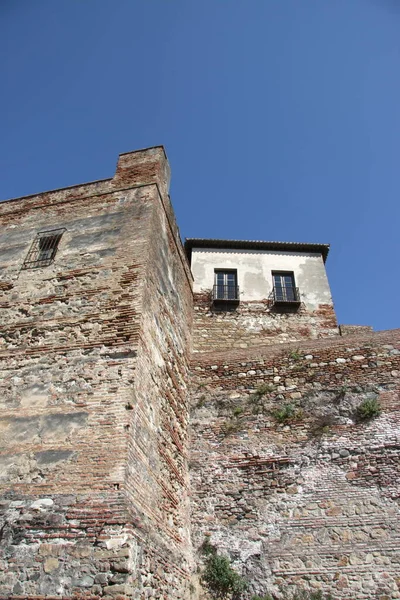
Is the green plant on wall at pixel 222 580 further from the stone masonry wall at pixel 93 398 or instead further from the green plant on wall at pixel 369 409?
the green plant on wall at pixel 369 409

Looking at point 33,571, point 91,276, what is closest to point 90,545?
point 33,571

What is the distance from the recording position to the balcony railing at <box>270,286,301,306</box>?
12.9 metres

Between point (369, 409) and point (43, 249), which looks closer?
point (369, 409)

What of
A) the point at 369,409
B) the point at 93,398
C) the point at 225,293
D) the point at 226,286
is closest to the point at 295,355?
the point at 369,409

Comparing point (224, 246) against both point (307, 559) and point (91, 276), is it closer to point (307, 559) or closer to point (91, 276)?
point (91, 276)

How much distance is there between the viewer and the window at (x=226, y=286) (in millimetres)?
13156

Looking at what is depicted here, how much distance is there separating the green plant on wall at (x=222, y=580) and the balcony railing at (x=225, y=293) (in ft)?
23.1

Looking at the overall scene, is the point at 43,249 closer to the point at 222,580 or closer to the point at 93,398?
the point at 93,398

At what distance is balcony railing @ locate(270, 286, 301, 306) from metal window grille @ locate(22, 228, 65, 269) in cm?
660

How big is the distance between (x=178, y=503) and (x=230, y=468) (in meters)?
1.37

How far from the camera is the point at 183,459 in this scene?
8039 millimetres

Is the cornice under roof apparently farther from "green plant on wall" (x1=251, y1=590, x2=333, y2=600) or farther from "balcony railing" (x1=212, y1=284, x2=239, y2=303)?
"green plant on wall" (x1=251, y1=590, x2=333, y2=600)

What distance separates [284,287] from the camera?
13.6 meters

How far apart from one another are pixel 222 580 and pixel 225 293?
783 centimetres
